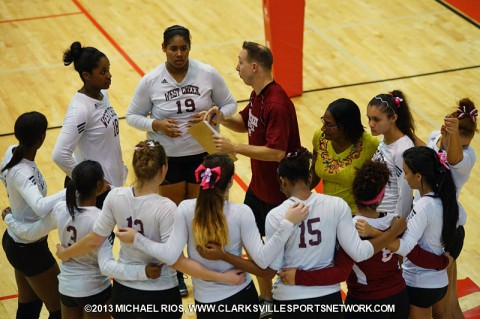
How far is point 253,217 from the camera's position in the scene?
4.92 m

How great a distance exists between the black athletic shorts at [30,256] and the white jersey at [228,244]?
113cm

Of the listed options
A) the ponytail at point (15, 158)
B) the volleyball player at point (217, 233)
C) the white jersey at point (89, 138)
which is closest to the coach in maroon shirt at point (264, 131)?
the white jersey at point (89, 138)

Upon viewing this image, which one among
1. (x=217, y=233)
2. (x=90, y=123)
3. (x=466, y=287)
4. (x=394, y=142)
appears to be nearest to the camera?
(x=217, y=233)

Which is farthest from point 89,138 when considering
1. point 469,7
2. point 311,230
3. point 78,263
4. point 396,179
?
point 469,7

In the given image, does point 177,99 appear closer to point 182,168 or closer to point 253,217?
point 182,168

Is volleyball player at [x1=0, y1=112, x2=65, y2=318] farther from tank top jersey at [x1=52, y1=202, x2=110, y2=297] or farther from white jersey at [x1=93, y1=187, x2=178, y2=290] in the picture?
white jersey at [x1=93, y1=187, x2=178, y2=290]

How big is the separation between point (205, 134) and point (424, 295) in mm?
1911

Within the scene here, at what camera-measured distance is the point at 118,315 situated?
516cm

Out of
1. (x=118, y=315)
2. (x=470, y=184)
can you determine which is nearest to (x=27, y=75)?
(x=470, y=184)

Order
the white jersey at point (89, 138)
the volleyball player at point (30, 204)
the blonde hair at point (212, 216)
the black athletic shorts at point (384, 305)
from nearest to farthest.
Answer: the blonde hair at point (212, 216)
the black athletic shorts at point (384, 305)
the volleyball player at point (30, 204)
the white jersey at point (89, 138)

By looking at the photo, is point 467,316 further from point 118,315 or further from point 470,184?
point 118,315

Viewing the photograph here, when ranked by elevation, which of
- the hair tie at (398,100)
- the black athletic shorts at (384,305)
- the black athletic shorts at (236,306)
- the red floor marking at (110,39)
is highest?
the hair tie at (398,100)

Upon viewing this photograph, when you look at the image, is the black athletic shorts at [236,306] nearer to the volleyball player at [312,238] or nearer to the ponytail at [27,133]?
the volleyball player at [312,238]

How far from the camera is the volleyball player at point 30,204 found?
561 cm
